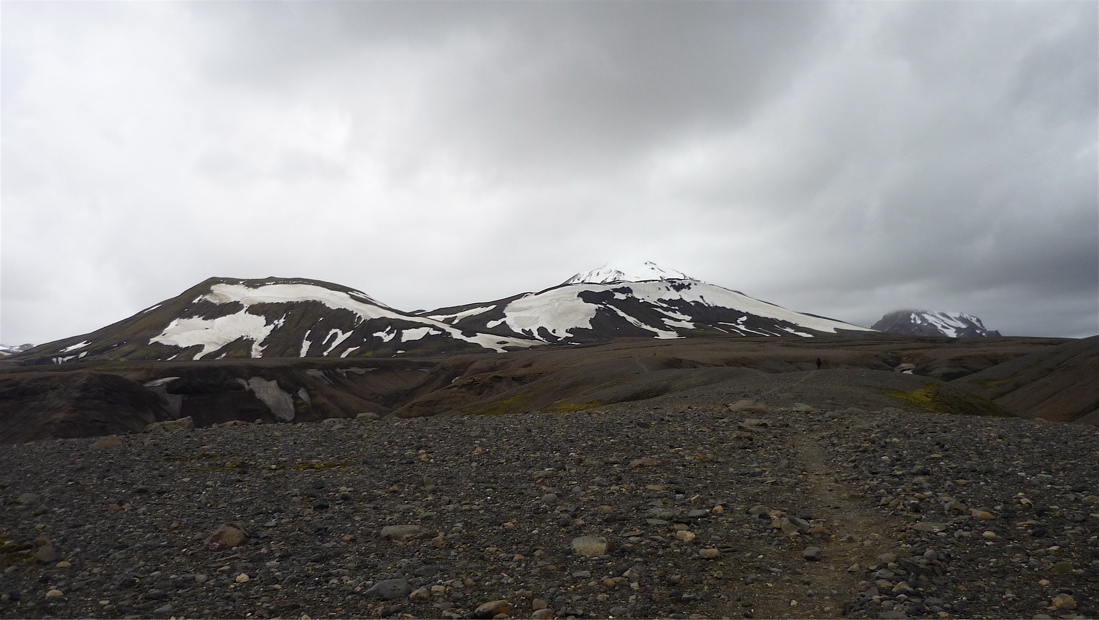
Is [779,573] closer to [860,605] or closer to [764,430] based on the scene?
[860,605]

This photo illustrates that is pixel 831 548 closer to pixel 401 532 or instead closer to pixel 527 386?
pixel 401 532

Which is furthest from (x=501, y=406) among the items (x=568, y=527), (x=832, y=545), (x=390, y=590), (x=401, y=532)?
(x=390, y=590)

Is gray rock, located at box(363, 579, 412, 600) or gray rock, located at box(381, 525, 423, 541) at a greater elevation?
gray rock, located at box(381, 525, 423, 541)

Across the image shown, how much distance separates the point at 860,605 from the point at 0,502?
16855mm

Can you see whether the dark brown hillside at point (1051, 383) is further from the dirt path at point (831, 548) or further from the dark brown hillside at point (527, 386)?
the dirt path at point (831, 548)

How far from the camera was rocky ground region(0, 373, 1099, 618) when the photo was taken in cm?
884

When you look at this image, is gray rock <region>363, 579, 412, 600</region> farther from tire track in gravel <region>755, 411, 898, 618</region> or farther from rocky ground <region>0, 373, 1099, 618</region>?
tire track in gravel <region>755, 411, 898, 618</region>

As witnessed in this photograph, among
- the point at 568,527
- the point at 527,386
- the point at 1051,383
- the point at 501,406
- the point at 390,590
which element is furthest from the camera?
the point at 527,386

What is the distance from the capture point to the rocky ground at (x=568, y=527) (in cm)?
884

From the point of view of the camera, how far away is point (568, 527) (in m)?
11.4

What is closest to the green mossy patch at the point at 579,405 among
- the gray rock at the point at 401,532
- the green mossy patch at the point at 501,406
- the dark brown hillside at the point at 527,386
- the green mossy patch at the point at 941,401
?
the dark brown hillside at the point at 527,386

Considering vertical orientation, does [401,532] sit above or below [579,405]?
above

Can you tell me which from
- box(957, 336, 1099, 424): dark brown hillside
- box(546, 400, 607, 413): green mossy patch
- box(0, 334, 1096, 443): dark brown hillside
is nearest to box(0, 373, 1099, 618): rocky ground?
box(0, 334, 1096, 443): dark brown hillside

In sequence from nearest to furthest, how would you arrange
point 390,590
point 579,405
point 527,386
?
point 390,590 < point 579,405 < point 527,386
